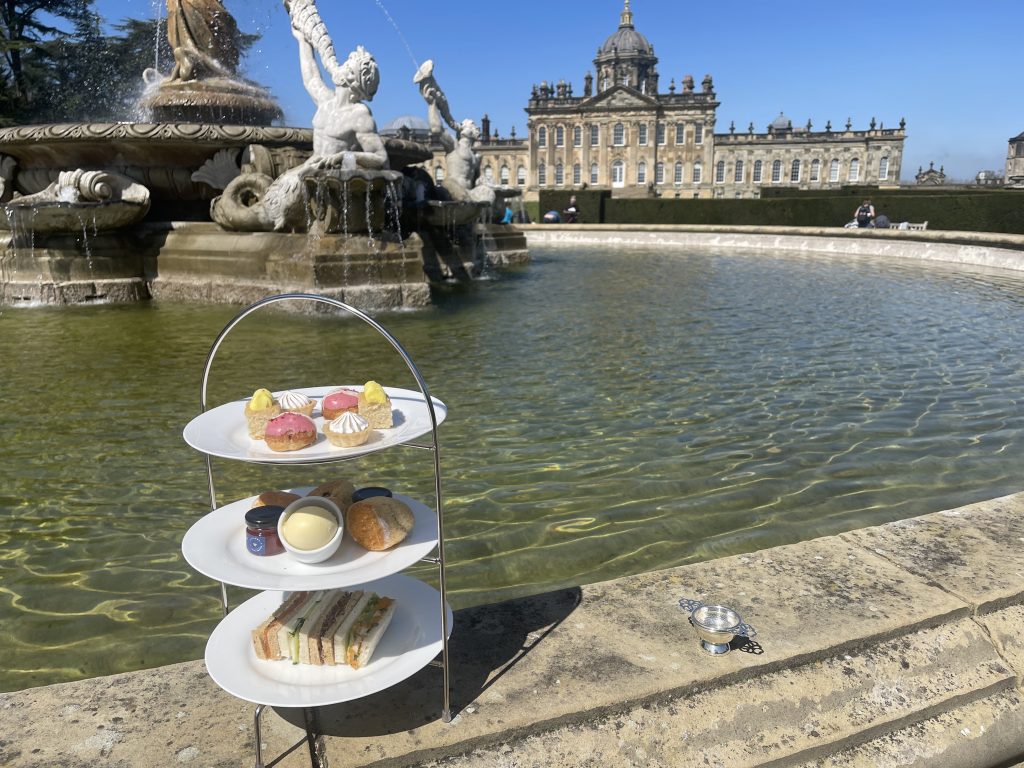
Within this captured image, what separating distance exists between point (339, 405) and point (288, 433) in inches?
8.5

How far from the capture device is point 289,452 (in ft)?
5.74

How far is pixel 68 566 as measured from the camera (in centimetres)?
318

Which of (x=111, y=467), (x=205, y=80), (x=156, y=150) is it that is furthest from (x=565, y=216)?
(x=111, y=467)

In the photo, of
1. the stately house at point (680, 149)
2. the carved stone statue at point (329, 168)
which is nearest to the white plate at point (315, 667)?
the carved stone statue at point (329, 168)

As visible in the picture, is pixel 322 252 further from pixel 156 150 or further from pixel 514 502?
pixel 514 502

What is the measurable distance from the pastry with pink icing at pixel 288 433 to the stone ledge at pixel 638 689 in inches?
28.6

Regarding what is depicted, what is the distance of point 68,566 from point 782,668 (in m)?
3.00

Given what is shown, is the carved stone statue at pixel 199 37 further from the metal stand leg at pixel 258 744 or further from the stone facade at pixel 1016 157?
the stone facade at pixel 1016 157

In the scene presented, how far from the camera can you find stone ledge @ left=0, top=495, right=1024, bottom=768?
1.78m

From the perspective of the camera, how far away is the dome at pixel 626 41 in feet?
290

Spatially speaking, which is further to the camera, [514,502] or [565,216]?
[565,216]

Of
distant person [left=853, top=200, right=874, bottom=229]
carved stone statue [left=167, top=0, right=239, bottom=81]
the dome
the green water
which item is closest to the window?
the dome

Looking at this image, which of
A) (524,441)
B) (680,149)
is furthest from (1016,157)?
(524,441)

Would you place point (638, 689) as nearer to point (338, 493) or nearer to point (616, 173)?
point (338, 493)
